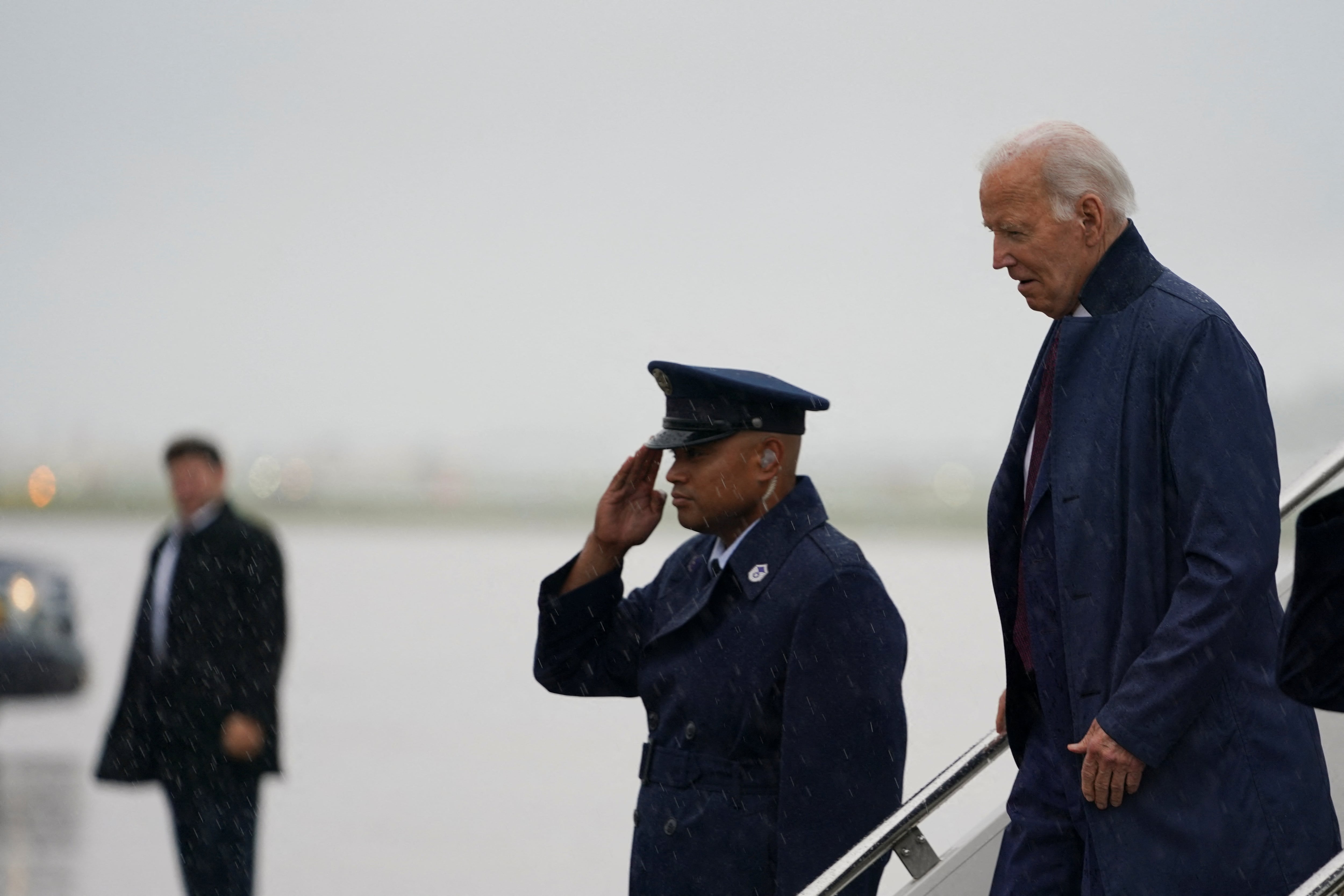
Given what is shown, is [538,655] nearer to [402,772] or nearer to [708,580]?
[708,580]

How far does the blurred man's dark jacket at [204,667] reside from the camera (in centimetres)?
477

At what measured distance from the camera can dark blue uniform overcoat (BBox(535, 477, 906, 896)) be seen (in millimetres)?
2482

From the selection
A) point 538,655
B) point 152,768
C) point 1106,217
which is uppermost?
point 1106,217

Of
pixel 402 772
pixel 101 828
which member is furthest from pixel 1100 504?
pixel 402 772

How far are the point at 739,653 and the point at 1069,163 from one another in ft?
3.18

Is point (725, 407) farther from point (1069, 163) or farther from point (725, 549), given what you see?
point (1069, 163)

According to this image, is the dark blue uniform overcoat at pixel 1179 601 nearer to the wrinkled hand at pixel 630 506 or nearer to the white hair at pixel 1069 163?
the white hair at pixel 1069 163

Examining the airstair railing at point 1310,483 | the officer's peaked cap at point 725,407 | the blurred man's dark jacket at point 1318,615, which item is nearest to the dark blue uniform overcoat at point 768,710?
the officer's peaked cap at point 725,407

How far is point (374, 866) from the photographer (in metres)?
11.0

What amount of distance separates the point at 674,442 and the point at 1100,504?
83 centimetres

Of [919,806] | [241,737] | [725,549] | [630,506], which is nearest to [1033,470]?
[919,806]

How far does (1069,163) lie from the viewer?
2092 mm

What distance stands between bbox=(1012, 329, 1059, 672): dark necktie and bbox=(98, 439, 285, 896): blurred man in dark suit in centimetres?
310

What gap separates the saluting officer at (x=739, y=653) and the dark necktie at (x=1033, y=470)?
344 millimetres
